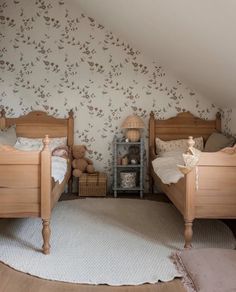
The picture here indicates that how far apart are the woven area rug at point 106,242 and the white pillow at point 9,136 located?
960 millimetres

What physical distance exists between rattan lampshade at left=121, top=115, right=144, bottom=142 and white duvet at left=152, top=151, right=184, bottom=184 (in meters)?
0.51

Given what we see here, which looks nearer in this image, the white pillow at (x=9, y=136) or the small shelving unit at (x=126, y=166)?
the white pillow at (x=9, y=136)

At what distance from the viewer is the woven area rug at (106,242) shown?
2338 mm

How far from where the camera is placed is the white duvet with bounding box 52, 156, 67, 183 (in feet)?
10.5

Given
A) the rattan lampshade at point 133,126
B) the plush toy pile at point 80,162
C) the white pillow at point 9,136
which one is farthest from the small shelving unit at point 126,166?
the white pillow at point 9,136

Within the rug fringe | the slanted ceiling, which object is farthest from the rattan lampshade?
the rug fringe

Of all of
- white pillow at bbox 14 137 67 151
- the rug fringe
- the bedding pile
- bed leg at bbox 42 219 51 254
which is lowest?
the rug fringe

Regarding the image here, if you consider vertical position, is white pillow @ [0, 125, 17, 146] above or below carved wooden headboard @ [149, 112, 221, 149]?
below

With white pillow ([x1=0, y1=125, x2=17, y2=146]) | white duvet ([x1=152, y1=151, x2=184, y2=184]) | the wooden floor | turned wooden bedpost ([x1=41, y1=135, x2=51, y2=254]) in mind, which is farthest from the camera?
white pillow ([x1=0, y1=125, x2=17, y2=146])

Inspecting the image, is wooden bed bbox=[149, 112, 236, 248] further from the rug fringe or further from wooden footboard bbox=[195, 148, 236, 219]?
the rug fringe

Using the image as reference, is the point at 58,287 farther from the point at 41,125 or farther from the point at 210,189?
the point at 41,125

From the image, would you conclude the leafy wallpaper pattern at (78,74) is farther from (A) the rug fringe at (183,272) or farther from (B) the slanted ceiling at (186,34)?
(A) the rug fringe at (183,272)

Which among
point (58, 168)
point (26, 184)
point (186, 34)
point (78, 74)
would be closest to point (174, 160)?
point (58, 168)

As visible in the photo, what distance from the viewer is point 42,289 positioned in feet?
6.91
